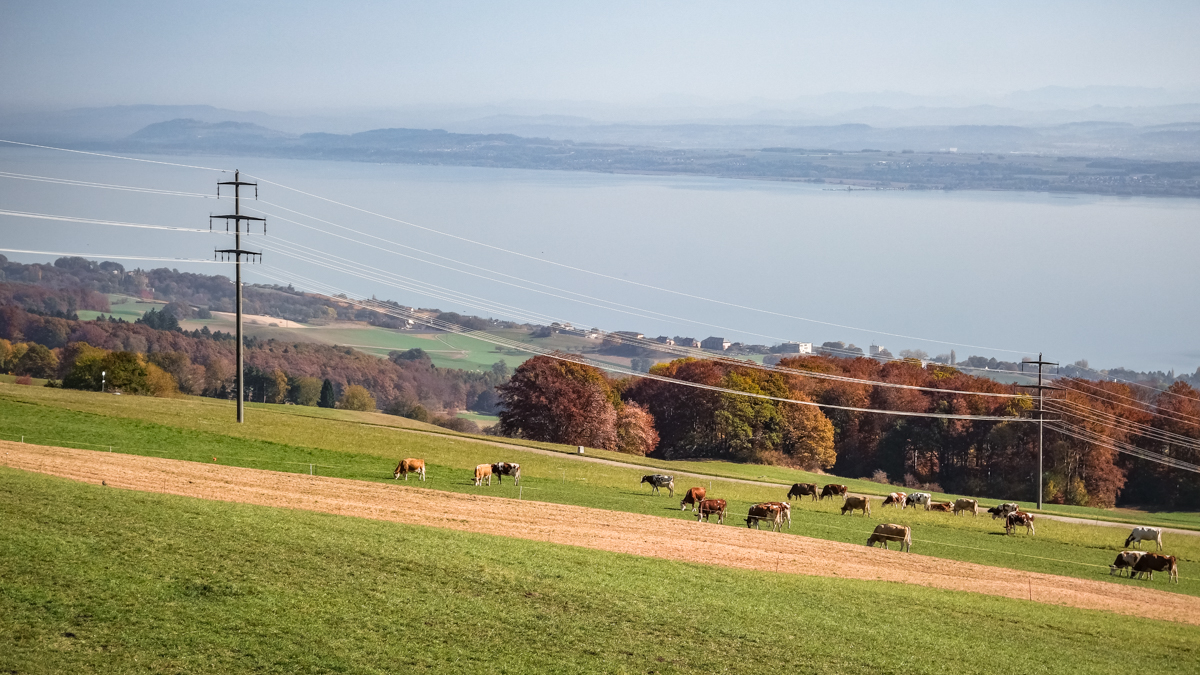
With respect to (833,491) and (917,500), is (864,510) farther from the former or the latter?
(917,500)

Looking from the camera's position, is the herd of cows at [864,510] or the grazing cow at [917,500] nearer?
the herd of cows at [864,510]

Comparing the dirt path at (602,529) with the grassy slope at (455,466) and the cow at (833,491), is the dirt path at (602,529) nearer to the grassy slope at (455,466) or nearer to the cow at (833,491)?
the grassy slope at (455,466)

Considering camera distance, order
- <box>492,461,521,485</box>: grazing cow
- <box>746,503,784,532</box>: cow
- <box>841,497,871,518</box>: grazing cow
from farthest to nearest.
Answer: <box>841,497,871,518</box>: grazing cow < <box>492,461,521,485</box>: grazing cow < <box>746,503,784,532</box>: cow

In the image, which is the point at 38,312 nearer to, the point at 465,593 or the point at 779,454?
the point at 779,454

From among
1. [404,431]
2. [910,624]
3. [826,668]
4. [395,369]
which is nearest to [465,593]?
[826,668]

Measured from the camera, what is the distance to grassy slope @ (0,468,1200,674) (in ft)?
59.0

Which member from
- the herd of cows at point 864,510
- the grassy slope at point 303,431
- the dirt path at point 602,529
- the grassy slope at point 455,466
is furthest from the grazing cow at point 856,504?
the grassy slope at point 303,431

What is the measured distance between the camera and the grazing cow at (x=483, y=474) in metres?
42.8

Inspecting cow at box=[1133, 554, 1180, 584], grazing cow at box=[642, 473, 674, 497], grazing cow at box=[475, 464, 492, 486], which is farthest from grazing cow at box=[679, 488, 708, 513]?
cow at box=[1133, 554, 1180, 584]

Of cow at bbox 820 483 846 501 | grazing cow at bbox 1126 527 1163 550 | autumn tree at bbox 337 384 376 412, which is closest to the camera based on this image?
grazing cow at bbox 1126 527 1163 550

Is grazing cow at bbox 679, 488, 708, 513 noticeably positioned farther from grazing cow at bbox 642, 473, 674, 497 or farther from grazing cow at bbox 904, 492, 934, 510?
grazing cow at bbox 904, 492, 934, 510

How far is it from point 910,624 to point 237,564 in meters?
15.3

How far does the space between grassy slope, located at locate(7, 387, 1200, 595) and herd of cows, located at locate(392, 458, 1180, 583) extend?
27.5 inches

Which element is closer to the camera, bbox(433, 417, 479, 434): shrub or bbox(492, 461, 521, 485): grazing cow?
bbox(492, 461, 521, 485): grazing cow
